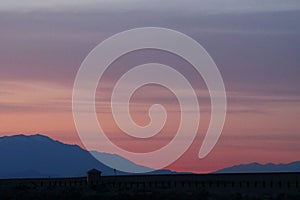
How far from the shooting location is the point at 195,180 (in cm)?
8681

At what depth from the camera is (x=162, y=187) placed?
275 ft

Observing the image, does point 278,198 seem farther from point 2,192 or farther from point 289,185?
point 2,192

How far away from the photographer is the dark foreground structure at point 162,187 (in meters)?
73.7

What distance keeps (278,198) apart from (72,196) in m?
13.8

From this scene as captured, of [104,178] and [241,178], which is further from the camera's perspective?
[104,178]

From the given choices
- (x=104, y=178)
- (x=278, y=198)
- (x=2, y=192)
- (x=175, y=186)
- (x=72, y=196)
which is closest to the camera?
(x=278, y=198)

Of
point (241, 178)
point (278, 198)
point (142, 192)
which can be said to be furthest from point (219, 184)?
point (278, 198)

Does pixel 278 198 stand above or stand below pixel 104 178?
below

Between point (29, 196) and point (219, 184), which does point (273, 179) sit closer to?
point (219, 184)

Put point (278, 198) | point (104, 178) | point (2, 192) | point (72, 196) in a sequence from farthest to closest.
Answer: point (104, 178)
point (2, 192)
point (72, 196)
point (278, 198)

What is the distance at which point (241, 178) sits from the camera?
8619cm

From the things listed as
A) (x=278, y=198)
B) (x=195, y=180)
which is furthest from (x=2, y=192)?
(x=278, y=198)

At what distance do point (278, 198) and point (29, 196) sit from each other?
1734 centimetres

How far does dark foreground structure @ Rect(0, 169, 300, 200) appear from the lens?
242 ft
